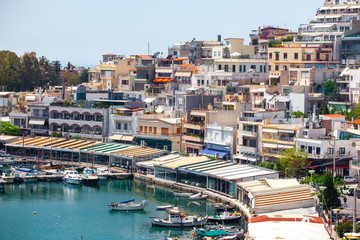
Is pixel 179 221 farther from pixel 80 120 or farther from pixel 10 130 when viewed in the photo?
pixel 10 130

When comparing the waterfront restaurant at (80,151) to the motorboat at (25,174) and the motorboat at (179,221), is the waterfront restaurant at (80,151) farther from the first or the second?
the motorboat at (179,221)

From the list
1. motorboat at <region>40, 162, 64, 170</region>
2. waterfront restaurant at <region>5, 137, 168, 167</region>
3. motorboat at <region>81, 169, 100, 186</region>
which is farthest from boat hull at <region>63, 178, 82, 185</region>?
motorboat at <region>40, 162, 64, 170</region>

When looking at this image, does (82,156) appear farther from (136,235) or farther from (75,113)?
(136,235)

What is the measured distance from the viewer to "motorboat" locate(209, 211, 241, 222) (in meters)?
47.0

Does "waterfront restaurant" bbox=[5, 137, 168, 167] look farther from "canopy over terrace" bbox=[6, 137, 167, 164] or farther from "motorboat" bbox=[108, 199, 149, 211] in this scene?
"motorboat" bbox=[108, 199, 149, 211]

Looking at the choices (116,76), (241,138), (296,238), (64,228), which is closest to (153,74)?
(116,76)

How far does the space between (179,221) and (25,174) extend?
20.2 meters

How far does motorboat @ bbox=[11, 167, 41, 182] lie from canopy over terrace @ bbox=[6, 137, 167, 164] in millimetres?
5110

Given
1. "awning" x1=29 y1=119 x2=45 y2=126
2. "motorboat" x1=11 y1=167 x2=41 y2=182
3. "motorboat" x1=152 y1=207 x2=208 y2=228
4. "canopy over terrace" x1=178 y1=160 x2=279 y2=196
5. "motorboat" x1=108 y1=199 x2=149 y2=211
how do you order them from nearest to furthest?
1. "motorboat" x1=152 y1=207 x2=208 y2=228
2. "motorboat" x1=108 y1=199 x2=149 y2=211
3. "canopy over terrace" x1=178 y1=160 x2=279 y2=196
4. "motorboat" x1=11 y1=167 x2=41 y2=182
5. "awning" x1=29 y1=119 x2=45 y2=126

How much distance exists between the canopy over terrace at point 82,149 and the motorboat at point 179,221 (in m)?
17.1

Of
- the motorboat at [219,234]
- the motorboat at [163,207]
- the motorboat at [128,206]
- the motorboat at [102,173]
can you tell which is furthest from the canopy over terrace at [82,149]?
the motorboat at [219,234]

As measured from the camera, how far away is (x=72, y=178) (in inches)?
2402

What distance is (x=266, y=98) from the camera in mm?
67688

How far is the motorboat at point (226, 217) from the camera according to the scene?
154 feet
